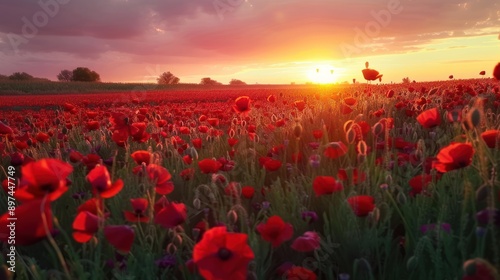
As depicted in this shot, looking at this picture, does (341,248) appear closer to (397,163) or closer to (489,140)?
(489,140)

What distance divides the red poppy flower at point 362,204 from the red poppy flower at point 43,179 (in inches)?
38.4

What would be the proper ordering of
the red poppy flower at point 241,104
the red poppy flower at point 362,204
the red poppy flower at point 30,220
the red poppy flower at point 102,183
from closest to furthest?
the red poppy flower at point 30,220 < the red poppy flower at point 102,183 < the red poppy flower at point 362,204 < the red poppy flower at point 241,104

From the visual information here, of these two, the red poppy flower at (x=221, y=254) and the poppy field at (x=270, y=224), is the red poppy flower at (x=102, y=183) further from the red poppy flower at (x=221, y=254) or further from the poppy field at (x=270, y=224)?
the red poppy flower at (x=221, y=254)

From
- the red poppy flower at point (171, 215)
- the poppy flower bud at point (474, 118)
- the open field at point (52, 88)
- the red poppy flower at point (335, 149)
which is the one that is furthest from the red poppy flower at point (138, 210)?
the open field at point (52, 88)

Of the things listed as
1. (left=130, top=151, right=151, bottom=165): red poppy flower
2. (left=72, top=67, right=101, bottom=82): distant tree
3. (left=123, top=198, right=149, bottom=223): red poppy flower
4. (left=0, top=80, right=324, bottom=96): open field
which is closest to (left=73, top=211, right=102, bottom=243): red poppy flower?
(left=123, top=198, right=149, bottom=223): red poppy flower

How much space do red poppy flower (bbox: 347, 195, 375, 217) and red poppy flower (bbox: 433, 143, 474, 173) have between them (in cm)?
28

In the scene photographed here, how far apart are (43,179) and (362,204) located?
1045 millimetres

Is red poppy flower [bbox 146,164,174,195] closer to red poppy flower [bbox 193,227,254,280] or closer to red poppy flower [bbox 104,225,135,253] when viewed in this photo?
red poppy flower [bbox 104,225,135,253]

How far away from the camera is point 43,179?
1.04 m

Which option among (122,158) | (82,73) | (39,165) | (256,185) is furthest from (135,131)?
(82,73)

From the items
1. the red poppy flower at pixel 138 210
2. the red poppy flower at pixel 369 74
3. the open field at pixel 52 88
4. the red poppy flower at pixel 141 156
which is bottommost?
the open field at pixel 52 88

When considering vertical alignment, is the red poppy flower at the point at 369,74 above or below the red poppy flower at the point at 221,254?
above

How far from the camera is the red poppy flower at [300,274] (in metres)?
1.42

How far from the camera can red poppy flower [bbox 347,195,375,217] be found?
156cm
